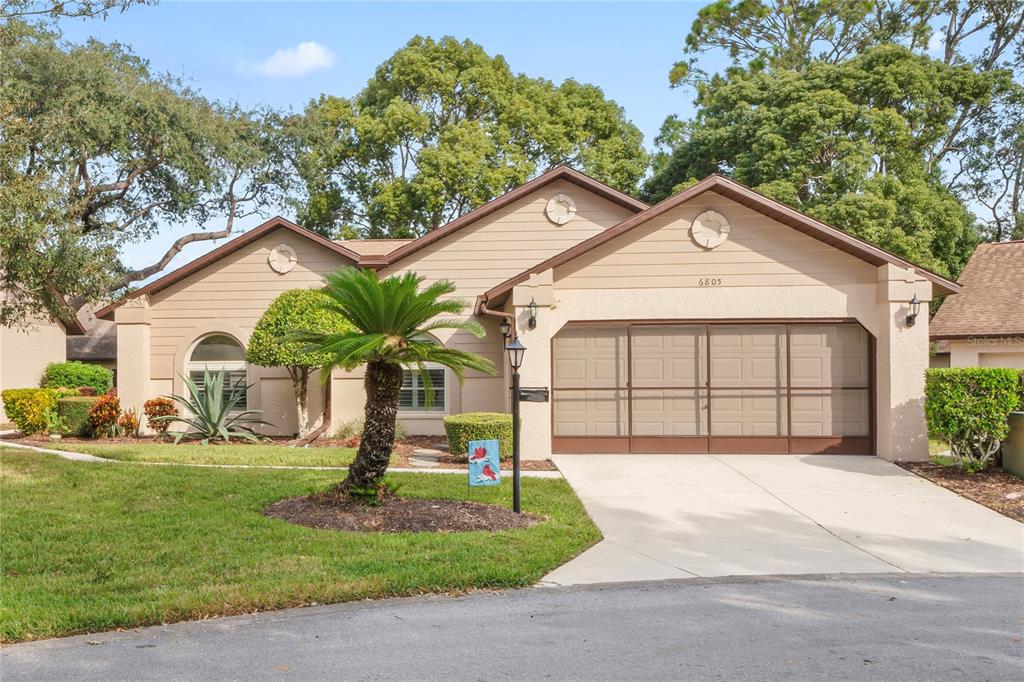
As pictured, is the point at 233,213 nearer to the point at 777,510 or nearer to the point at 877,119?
the point at 877,119

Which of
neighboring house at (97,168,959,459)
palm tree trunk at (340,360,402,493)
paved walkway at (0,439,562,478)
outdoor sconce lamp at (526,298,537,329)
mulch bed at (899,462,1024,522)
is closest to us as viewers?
palm tree trunk at (340,360,402,493)

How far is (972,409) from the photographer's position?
1147cm

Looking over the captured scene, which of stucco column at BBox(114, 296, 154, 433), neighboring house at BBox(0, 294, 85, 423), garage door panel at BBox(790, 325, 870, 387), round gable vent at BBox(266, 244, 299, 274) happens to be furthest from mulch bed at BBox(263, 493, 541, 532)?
neighboring house at BBox(0, 294, 85, 423)

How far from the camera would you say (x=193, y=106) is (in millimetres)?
27391

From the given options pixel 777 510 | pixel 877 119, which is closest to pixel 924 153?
pixel 877 119

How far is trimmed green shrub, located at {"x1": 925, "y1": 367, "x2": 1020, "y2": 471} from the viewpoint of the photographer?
447 inches

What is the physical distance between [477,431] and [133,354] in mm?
8807

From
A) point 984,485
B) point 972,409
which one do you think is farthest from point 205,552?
point 972,409

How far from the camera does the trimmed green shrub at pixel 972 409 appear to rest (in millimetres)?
11359

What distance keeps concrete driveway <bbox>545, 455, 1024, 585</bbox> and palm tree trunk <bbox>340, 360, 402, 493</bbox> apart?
2.63 m

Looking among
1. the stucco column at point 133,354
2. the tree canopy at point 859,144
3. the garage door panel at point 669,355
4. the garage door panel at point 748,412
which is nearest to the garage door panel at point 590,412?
the garage door panel at point 669,355

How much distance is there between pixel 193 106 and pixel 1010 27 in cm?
3084

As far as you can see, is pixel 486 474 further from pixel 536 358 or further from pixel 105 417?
pixel 105 417

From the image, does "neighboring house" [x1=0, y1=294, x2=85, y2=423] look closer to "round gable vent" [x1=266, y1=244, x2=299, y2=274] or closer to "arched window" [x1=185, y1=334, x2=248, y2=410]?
"arched window" [x1=185, y1=334, x2=248, y2=410]
